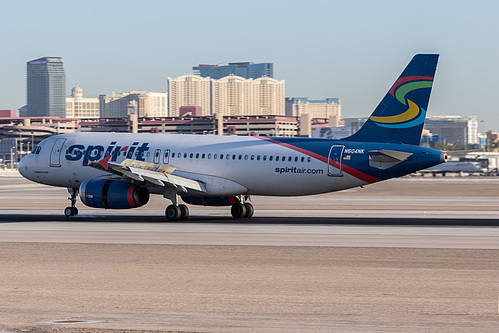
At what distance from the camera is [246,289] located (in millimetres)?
20172

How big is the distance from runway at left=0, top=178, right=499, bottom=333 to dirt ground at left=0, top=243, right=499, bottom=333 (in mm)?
40

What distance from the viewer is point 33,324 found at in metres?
15.9

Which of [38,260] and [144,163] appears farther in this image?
[144,163]

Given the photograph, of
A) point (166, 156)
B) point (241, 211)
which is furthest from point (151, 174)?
point (241, 211)

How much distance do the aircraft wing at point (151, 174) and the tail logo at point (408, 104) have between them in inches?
416

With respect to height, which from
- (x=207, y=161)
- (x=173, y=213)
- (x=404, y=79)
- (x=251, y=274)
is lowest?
(x=173, y=213)

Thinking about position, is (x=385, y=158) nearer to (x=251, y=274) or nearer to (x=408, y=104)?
(x=408, y=104)

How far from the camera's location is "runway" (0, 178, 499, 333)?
16.5 m

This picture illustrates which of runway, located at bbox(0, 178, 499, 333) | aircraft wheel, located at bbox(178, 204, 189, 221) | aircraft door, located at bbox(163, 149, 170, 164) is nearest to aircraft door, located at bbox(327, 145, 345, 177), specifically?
runway, located at bbox(0, 178, 499, 333)

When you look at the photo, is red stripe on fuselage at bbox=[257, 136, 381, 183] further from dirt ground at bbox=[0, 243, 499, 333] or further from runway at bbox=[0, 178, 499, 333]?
dirt ground at bbox=[0, 243, 499, 333]

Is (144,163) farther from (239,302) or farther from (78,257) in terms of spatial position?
(239,302)

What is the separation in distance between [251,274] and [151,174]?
60.3 feet

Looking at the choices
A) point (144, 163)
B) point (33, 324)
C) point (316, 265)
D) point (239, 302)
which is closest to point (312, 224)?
point (144, 163)

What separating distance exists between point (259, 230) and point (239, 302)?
55.6ft
